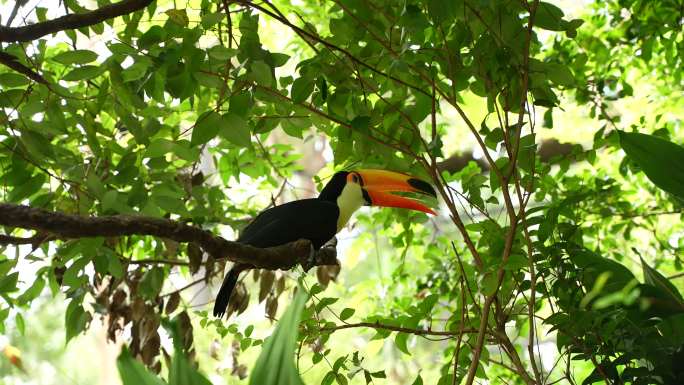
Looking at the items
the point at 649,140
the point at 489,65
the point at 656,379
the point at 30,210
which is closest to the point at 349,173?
the point at 489,65

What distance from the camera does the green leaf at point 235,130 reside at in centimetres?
121

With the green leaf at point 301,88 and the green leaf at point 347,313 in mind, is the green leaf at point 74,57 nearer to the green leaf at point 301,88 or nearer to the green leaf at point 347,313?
the green leaf at point 301,88

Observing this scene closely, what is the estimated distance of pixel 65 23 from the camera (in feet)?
3.93

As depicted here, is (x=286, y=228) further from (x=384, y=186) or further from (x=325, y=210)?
(x=384, y=186)

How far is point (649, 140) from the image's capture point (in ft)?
4.22

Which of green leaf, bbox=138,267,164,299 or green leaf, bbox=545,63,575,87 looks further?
green leaf, bbox=138,267,164,299

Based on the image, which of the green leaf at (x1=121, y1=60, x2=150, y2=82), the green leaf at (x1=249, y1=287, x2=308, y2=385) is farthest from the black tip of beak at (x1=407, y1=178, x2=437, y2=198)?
the green leaf at (x1=249, y1=287, x2=308, y2=385)

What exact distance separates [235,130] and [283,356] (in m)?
0.54

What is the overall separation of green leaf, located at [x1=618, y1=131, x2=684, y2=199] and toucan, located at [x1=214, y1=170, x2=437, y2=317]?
0.62 metres

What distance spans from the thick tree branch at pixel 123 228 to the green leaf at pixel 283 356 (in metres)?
0.32

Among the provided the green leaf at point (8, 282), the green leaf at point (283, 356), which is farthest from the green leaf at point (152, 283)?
the green leaf at point (283, 356)

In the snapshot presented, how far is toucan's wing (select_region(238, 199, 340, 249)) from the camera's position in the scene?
1.74 meters

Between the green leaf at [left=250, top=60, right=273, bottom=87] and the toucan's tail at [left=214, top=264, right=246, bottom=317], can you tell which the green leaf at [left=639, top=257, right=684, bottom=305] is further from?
the toucan's tail at [left=214, top=264, right=246, bottom=317]

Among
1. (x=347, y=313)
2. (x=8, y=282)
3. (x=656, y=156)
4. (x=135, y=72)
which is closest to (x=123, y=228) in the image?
(x=135, y=72)
